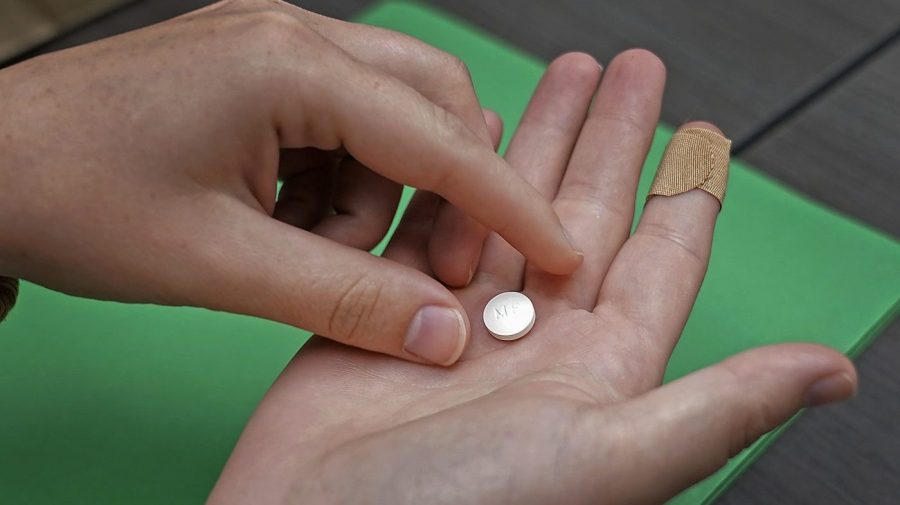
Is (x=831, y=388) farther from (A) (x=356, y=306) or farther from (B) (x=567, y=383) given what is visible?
(A) (x=356, y=306)

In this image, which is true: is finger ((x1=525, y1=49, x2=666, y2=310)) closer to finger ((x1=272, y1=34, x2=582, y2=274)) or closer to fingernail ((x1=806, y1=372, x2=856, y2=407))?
finger ((x1=272, y1=34, x2=582, y2=274))

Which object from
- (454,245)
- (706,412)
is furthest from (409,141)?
(706,412)

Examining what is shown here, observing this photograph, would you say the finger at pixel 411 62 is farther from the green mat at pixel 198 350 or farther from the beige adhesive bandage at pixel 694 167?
the green mat at pixel 198 350

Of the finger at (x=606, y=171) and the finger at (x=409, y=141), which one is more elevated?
the finger at (x=409, y=141)

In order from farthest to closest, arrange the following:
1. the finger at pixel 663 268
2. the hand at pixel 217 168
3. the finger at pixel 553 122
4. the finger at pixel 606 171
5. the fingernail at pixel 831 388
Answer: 1. the finger at pixel 553 122
2. the finger at pixel 606 171
3. the finger at pixel 663 268
4. the hand at pixel 217 168
5. the fingernail at pixel 831 388

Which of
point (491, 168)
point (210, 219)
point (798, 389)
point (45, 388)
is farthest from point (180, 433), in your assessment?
point (798, 389)

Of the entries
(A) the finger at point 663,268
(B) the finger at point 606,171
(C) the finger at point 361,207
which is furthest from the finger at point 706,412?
(C) the finger at point 361,207
